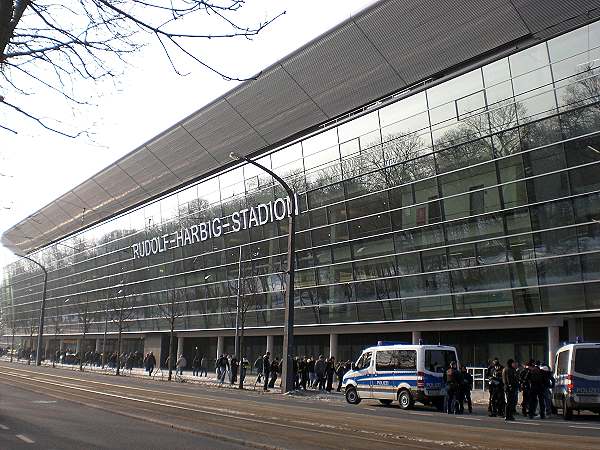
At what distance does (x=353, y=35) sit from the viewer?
1230 inches

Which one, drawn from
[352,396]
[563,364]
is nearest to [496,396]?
[563,364]

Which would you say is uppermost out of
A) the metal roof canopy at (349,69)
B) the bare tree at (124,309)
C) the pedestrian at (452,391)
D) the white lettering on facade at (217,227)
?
the metal roof canopy at (349,69)

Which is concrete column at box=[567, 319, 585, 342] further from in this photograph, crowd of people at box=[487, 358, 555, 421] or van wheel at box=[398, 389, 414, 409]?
van wheel at box=[398, 389, 414, 409]

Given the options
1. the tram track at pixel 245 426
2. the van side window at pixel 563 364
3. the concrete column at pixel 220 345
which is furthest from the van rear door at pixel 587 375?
the concrete column at pixel 220 345

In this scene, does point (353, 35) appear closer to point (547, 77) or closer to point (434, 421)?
point (547, 77)

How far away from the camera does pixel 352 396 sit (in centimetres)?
2312

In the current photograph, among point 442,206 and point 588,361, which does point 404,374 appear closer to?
point 588,361

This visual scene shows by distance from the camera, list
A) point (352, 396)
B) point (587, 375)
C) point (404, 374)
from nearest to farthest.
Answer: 1. point (587, 375)
2. point (404, 374)
3. point (352, 396)

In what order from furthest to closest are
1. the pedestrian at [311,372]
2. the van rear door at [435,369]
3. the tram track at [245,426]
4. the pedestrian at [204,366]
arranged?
the pedestrian at [204,366], the pedestrian at [311,372], the van rear door at [435,369], the tram track at [245,426]

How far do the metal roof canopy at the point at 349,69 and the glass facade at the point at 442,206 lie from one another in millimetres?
978

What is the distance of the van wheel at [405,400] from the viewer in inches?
805

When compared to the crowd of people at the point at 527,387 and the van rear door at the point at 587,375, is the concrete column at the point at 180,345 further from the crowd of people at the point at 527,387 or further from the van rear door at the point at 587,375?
the van rear door at the point at 587,375

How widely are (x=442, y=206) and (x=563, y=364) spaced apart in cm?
1313

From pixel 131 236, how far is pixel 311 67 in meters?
33.0
